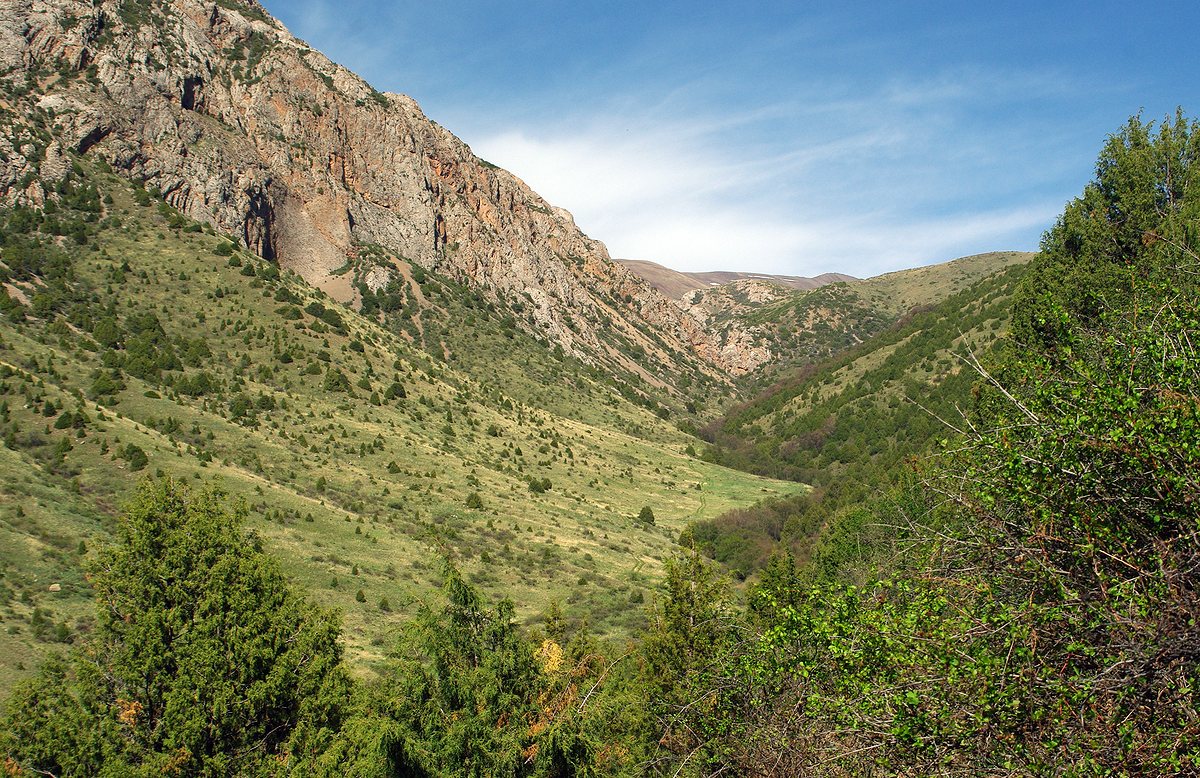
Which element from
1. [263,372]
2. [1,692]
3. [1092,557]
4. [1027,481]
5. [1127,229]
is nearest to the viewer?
[1092,557]

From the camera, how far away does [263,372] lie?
66.4 m

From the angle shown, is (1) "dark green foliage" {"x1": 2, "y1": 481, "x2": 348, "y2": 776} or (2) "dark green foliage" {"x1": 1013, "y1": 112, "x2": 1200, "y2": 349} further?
(2) "dark green foliage" {"x1": 1013, "y1": 112, "x2": 1200, "y2": 349}

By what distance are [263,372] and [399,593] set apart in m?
36.6

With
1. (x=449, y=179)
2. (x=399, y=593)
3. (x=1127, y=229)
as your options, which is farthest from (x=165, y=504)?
(x=449, y=179)

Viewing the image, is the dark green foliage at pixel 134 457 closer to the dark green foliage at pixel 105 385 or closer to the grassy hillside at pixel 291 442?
the grassy hillside at pixel 291 442

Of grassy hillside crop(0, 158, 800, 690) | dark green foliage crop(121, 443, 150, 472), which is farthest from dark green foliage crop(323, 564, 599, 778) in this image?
dark green foliage crop(121, 443, 150, 472)

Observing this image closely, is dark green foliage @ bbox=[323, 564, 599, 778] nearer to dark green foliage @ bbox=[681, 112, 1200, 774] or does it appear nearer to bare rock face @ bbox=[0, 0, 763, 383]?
dark green foliage @ bbox=[681, 112, 1200, 774]

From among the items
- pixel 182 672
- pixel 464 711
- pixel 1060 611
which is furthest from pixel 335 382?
pixel 1060 611

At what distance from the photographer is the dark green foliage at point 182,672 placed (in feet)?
39.8

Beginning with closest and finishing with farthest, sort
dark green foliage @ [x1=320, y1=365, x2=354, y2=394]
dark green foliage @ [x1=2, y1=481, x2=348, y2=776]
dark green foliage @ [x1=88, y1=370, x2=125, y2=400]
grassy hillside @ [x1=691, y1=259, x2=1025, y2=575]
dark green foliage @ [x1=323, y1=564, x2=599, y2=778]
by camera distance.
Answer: dark green foliage @ [x1=323, y1=564, x2=599, y2=778] → dark green foliage @ [x1=2, y1=481, x2=348, y2=776] → dark green foliage @ [x1=88, y1=370, x2=125, y2=400] → grassy hillside @ [x1=691, y1=259, x2=1025, y2=575] → dark green foliage @ [x1=320, y1=365, x2=354, y2=394]

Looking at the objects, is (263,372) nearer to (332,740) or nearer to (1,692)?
(1,692)

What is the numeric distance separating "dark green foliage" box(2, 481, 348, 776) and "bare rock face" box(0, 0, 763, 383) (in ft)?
243

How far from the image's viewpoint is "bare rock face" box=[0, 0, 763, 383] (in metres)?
80.2

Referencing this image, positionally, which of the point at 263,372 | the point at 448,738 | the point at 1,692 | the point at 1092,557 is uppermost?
the point at 263,372
